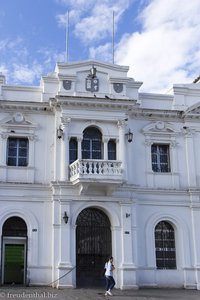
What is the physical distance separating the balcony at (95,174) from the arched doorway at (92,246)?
5.44ft

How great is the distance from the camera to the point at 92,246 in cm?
2288

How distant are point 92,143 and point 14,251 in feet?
20.7

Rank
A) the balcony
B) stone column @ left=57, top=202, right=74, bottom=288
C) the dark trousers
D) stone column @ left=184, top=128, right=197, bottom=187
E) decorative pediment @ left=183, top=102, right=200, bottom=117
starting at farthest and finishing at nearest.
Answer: decorative pediment @ left=183, top=102, right=200, bottom=117 → stone column @ left=184, top=128, right=197, bottom=187 → the balcony → stone column @ left=57, top=202, right=74, bottom=288 → the dark trousers

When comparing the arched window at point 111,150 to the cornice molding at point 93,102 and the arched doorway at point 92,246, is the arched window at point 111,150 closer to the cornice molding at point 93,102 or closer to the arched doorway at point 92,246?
the cornice molding at point 93,102

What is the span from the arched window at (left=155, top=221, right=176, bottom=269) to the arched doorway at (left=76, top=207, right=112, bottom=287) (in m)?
2.50

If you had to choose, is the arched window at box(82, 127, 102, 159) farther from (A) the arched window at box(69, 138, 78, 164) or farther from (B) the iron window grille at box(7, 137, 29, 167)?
(B) the iron window grille at box(7, 137, 29, 167)

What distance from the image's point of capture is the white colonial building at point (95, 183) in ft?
72.1

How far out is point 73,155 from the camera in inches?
919

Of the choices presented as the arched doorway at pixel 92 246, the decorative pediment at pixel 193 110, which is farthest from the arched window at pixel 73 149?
the decorative pediment at pixel 193 110

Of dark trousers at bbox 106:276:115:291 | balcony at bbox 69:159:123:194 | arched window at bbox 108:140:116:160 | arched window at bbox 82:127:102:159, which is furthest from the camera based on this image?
arched window at bbox 108:140:116:160

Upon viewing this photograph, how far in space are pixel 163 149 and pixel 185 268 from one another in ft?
19.8

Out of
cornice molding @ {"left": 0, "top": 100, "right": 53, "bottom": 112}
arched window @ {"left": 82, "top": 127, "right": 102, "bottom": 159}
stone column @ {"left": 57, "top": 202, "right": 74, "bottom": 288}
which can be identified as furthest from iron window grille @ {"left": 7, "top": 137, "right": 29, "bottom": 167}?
stone column @ {"left": 57, "top": 202, "right": 74, "bottom": 288}

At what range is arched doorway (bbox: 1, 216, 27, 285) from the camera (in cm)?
2175

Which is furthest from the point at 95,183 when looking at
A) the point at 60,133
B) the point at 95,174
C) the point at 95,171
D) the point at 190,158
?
the point at 190,158
